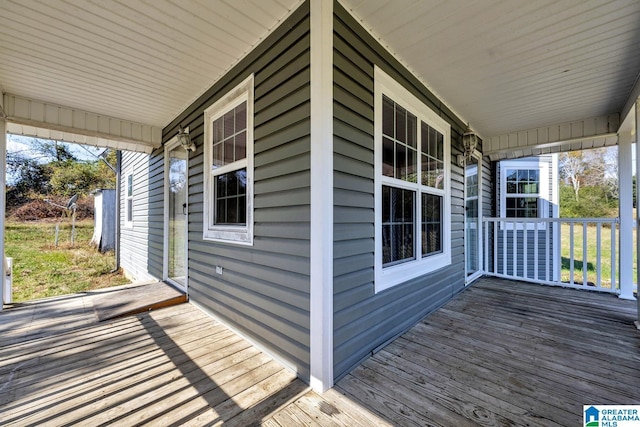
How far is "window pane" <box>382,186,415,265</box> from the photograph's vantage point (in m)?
2.42

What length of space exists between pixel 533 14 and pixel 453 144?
6.33ft

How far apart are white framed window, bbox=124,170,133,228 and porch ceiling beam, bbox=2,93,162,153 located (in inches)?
82.6

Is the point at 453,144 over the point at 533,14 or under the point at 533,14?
under

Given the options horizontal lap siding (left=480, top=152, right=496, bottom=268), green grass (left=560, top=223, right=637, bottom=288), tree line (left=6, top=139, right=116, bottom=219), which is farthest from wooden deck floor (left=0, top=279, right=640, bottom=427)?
tree line (left=6, top=139, right=116, bottom=219)

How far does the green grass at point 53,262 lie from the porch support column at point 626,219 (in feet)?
31.8

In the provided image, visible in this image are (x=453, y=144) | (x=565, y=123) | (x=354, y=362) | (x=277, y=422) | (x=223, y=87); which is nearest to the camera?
(x=277, y=422)

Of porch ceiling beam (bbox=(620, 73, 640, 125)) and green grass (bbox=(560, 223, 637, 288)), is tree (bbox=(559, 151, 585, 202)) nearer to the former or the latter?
green grass (bbox=(560, 223, 637, 288))

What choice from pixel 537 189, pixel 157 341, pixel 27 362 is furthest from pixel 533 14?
pixel 537 189

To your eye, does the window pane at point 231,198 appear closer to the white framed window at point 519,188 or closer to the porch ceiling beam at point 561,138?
the porch ceiling beam at point 561,138

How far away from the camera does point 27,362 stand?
211 cm

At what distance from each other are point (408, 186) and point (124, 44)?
301 centimetres

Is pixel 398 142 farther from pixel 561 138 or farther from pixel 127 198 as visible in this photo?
pixel 127 198

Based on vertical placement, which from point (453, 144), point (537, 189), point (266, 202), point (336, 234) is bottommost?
point (336, 234)

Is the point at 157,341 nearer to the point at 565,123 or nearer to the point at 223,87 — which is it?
the point at 223,87
